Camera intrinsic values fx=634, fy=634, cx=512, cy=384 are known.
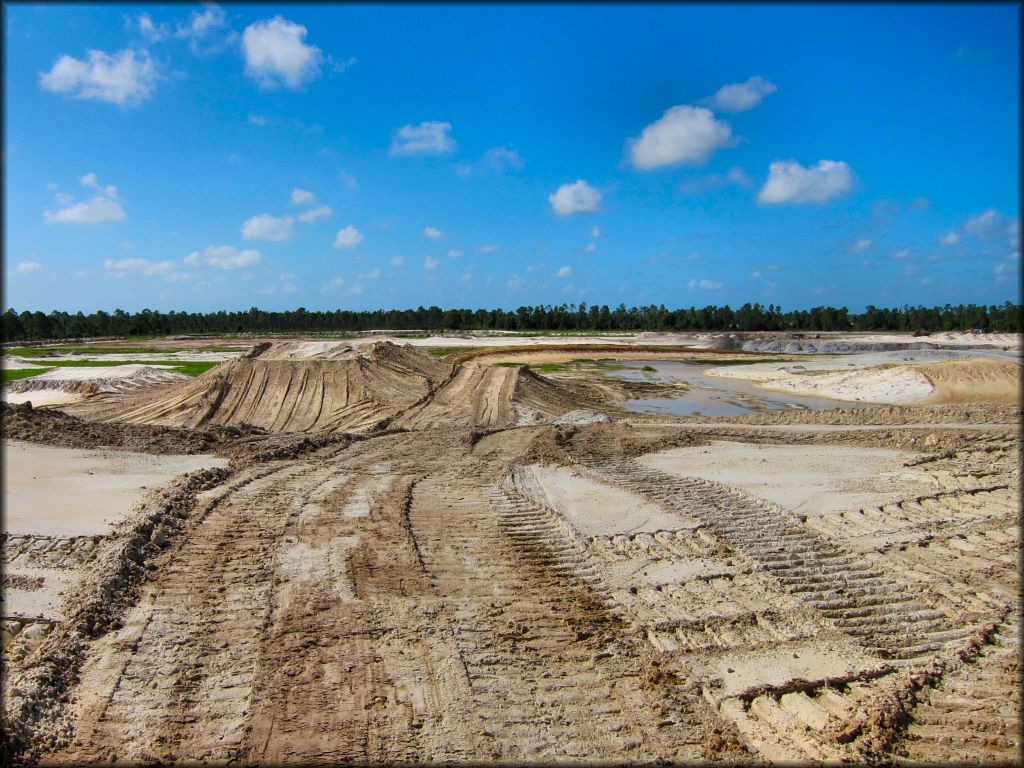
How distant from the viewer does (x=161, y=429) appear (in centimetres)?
1603

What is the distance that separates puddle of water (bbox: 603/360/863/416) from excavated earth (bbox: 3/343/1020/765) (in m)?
11.6

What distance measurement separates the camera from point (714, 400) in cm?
2811

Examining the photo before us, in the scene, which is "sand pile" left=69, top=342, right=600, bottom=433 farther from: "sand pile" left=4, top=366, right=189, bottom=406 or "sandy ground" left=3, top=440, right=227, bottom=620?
"sandy ground" left=3, top=440, right=227, bottom=620

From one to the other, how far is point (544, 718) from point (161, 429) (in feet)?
46.9

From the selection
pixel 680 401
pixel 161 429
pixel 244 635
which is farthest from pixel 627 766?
pixel 680 401

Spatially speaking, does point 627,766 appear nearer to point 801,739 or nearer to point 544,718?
point 544,718

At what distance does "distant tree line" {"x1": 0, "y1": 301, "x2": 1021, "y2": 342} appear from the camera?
89.6 m

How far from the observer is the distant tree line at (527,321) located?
89.6 metres

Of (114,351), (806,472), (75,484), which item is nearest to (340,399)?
(75,484)

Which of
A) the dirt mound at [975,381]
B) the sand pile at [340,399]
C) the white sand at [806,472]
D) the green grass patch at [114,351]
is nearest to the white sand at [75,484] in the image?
the sand pile at [340,399]

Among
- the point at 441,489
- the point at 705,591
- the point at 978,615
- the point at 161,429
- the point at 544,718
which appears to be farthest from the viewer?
the point at 161,429

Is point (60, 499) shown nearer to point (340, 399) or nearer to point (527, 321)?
point (340, 399)

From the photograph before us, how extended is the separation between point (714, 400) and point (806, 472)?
50.1 feet

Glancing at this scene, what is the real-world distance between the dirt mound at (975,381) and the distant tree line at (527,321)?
67.3 metres
